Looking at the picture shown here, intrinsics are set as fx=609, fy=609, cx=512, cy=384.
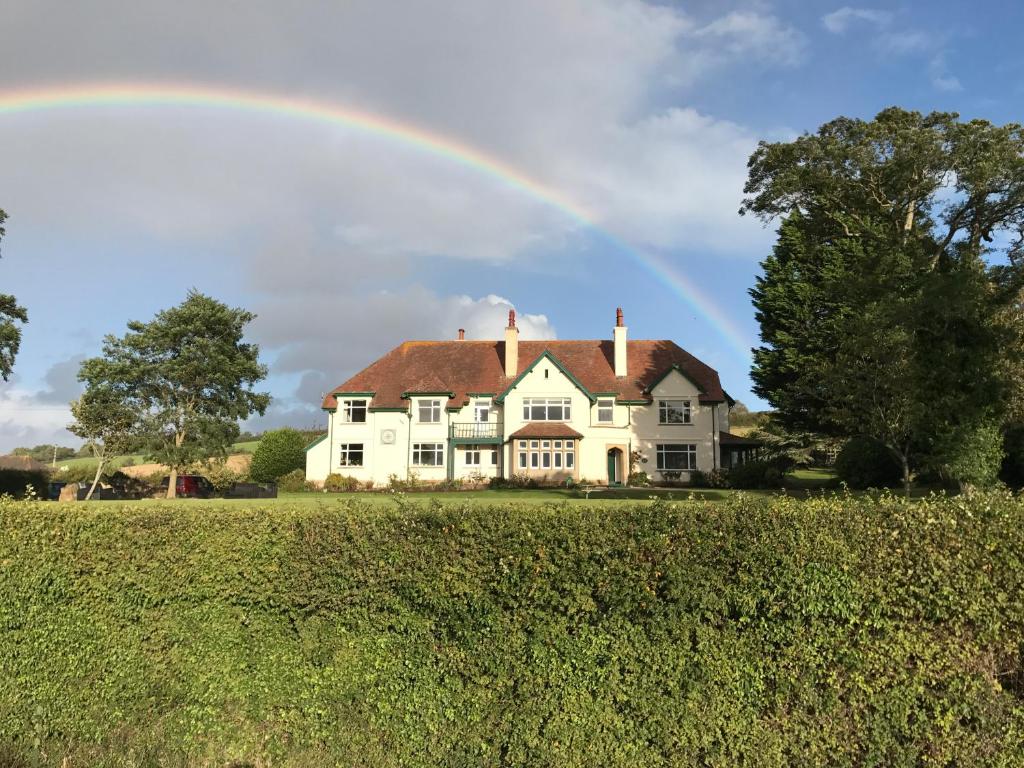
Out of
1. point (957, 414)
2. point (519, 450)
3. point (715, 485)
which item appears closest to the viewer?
point (957, 414)

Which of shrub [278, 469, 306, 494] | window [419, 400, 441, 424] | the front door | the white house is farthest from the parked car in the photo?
the front door

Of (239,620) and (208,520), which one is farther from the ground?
(208,520)

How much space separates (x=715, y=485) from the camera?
131 feet

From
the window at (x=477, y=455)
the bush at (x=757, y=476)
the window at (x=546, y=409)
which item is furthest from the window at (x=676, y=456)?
the window at (x=477, y=455)

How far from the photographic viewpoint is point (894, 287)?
24234 mm

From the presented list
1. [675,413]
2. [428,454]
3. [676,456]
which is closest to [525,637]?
[676,456]

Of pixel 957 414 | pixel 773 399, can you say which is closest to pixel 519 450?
pixel 773 399

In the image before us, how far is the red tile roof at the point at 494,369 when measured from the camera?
44969 mm

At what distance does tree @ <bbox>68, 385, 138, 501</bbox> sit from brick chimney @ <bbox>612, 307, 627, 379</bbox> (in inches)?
1322

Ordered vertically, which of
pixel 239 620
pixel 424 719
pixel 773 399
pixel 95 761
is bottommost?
pixel 95 761

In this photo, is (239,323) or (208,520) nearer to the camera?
(208,520)

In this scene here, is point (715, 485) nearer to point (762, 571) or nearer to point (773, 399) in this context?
point (773, 399)

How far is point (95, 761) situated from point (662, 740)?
521 cm

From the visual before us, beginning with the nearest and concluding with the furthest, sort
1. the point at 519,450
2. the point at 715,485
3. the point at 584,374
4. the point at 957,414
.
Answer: the point at 957,414, the point at 715,485, the point at 519,450, the point at 584,374
